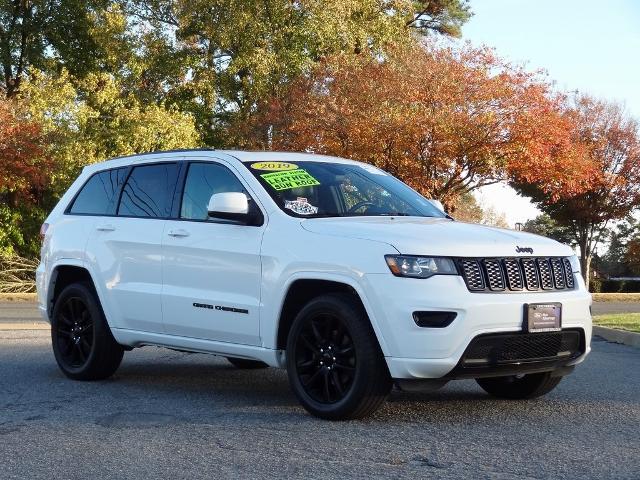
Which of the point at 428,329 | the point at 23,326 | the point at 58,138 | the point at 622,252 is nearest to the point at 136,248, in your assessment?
the point at 428,329

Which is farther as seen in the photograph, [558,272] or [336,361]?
[558,272]

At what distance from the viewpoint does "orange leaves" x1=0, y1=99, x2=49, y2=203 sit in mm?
28234

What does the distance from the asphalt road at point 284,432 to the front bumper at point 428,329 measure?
0.44m

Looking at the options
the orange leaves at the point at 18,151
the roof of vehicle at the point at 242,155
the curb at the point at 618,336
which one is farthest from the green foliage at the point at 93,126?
the roof of vehicle at the point at 242,155

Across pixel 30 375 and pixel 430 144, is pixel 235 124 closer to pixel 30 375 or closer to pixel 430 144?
pixel 430 144

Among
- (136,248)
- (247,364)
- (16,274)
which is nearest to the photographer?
(136,248)

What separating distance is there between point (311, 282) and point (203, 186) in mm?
1588

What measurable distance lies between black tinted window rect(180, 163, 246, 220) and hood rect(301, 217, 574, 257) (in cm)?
→ 101

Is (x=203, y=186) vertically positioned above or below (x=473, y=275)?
above

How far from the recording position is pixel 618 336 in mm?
14258

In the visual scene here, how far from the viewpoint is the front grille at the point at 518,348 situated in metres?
6.55

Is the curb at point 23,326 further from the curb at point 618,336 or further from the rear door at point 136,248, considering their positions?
the curb at point 618,336

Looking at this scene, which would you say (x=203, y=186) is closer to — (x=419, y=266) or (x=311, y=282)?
(x=311, y=282)

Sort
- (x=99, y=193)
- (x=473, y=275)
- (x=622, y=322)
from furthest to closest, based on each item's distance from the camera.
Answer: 1. (x=622, y=322)
2. (x=99, y=193)
3. (x=473, y=275)
